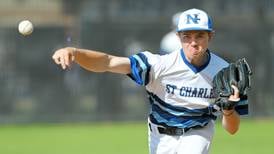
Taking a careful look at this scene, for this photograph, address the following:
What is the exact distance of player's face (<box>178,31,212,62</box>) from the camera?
6.02 m

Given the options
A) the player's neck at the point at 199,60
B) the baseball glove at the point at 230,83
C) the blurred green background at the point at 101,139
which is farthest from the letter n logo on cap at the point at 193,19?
the blurred green background at the point at 101,139

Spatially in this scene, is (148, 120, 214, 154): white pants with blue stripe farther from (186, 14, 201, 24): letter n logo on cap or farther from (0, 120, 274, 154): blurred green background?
(0, 120, 274, 154): blurred green background

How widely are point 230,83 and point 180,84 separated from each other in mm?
449

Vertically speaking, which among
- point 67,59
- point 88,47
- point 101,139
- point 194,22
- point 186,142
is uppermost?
point 194,22

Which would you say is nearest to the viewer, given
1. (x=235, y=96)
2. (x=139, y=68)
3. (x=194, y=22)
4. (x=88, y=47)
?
(x=235, y=96)

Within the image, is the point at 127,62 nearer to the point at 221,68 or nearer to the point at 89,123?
the point at 221,68

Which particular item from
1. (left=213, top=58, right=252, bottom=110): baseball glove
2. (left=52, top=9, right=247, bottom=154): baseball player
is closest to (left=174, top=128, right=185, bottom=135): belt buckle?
(left=52, top=9, right=247, bottom=154): baseball player

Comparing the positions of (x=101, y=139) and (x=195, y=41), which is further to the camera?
(x=101, y=139)

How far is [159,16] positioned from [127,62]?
9.94m

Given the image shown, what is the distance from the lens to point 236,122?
6.01 metres

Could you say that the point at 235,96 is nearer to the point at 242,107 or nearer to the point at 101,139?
the point at 242,107

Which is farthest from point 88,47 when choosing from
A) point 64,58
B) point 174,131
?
point 64,58

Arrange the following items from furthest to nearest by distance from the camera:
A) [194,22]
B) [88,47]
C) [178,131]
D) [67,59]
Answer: [88,47], [178,131], [194,22], [67,59]

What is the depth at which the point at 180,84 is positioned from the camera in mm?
6203
